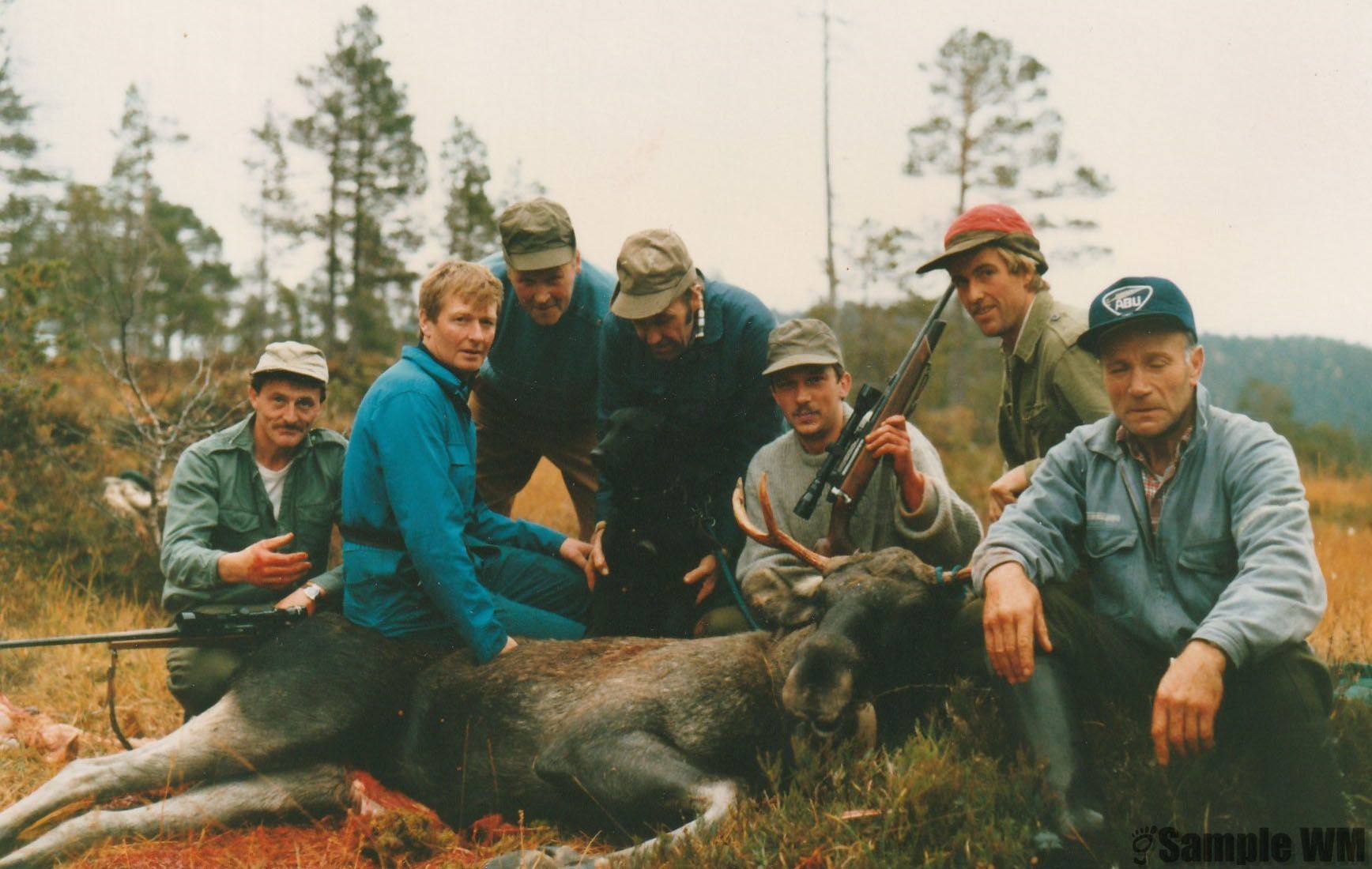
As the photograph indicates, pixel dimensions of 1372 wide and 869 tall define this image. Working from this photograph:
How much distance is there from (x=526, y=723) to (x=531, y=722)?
3cm

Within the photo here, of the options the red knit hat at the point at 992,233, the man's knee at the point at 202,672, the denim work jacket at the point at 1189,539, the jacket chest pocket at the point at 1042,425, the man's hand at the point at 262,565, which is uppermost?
the red knit hat at the point at 992,233

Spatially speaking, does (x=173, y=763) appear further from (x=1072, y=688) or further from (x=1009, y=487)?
(x=1009, y=487)

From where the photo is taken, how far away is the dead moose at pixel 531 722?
13.3ft

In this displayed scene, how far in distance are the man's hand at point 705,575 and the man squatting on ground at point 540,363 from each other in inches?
45.5

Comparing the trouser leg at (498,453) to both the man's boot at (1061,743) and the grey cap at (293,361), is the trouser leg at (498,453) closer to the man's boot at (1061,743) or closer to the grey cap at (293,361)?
the grey cap at (293,361)

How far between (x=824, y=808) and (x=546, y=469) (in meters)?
13.0

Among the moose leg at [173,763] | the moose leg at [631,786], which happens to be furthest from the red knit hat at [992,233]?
the moose leg at [173,763]

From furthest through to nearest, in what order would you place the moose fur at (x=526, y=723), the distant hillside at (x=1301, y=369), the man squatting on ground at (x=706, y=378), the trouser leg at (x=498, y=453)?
the distant hillside at (x=1301, y=369), the trouser leg at (x=498, y=453), the man squatting on ground at (x=706, y=378), the moose fur at (x=526, y=723)

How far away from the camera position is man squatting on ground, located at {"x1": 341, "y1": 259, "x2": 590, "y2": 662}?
4.55 meters

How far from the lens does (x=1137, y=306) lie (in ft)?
12.0

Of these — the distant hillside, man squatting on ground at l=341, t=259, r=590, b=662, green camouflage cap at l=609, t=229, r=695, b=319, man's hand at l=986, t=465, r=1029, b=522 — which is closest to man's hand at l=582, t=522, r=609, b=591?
man squatting on ground at l=341, t=259, r=590, b=662

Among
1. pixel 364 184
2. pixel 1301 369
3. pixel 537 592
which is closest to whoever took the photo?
pixel 537 592

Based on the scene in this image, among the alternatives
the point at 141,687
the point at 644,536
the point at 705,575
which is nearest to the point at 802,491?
the point at 705,575

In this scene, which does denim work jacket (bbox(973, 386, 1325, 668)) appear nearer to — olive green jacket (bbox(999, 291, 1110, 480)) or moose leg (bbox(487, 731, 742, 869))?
olive green jacket (bbox(999, 291, 1110, 480))
